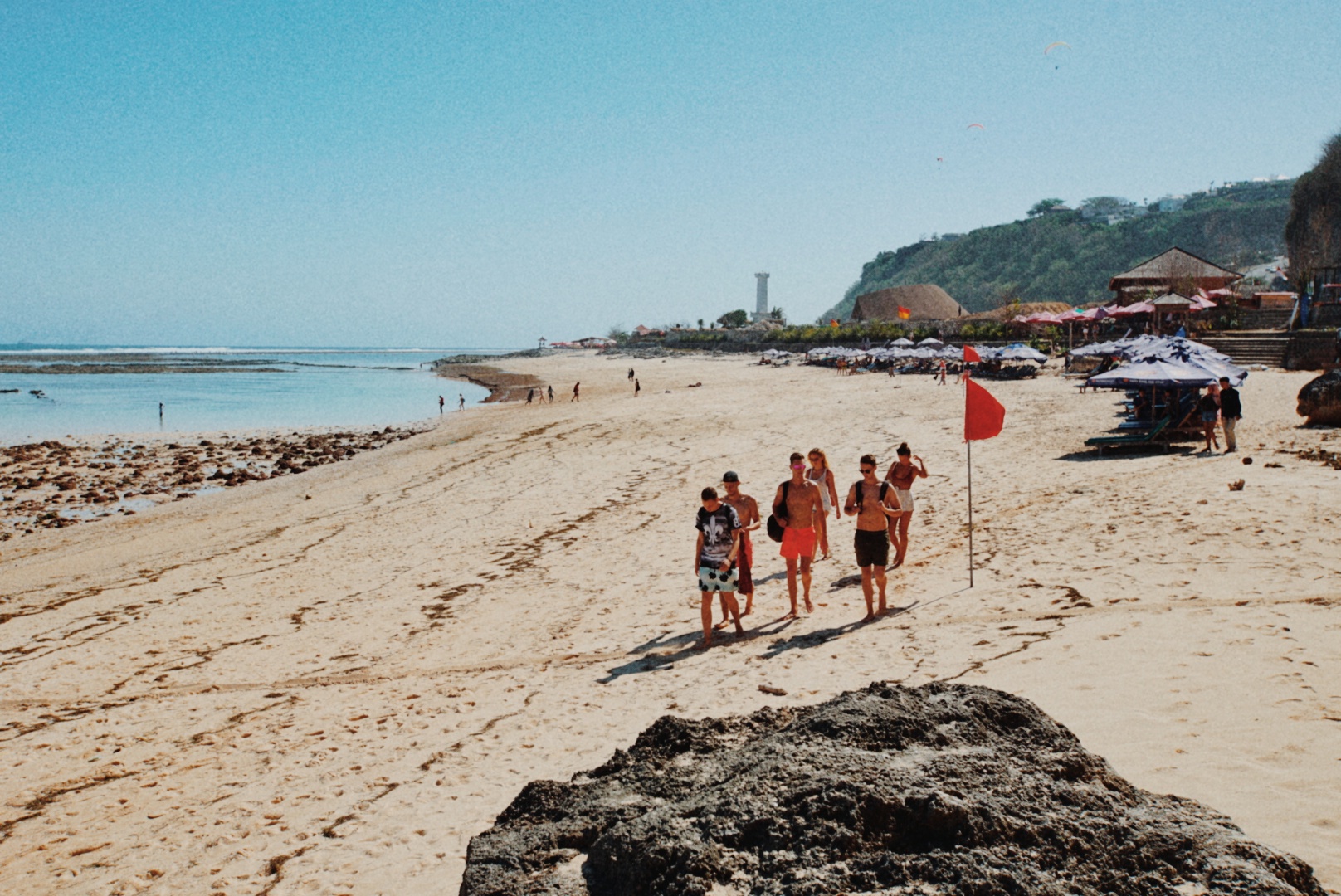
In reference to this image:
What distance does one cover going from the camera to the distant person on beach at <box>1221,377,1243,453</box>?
12.4 metres

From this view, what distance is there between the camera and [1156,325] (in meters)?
34.2

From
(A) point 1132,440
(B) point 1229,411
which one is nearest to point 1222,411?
(B) point 1229,411

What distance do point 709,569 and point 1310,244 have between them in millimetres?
54981

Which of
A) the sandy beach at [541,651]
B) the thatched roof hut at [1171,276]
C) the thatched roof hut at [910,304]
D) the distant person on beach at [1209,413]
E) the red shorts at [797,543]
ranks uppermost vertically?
the thatched roof hut at [910,304]

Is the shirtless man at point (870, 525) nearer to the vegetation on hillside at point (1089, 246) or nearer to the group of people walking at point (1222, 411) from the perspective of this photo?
the group of people walking at point (1222, 411)

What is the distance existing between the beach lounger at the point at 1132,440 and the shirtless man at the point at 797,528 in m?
8.53

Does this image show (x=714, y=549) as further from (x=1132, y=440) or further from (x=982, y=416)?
(x=1132, y=440)

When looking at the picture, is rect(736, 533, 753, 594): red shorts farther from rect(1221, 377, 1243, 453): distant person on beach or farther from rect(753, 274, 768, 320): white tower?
rect(753, 274, 768, 320): white tower

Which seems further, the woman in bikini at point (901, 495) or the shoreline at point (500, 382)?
the shoreline at point (500, 382)

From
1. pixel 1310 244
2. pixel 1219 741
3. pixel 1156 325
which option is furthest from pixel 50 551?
pixel 1310 244

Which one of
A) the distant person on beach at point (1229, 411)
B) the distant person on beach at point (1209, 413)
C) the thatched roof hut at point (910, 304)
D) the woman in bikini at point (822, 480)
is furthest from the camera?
the thatched roof hut at point (910, 304)

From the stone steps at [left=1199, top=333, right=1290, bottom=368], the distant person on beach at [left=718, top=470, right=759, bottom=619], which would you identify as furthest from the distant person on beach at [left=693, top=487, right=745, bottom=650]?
the stone steps at [left=1199, top=333, right=1290, bottom=368]

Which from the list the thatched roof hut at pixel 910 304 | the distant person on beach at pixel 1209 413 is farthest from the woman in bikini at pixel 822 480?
the thatched roof hut at pixel 910 304

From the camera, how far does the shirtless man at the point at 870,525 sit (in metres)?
7.09
